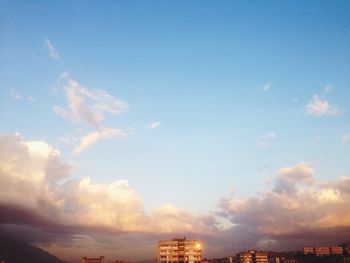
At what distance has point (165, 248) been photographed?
18325 centimetres

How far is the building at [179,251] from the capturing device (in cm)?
17988

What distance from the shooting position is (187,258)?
179m

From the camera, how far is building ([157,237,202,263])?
590ft

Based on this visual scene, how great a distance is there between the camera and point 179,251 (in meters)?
181

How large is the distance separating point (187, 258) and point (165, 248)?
1282 centimetres
